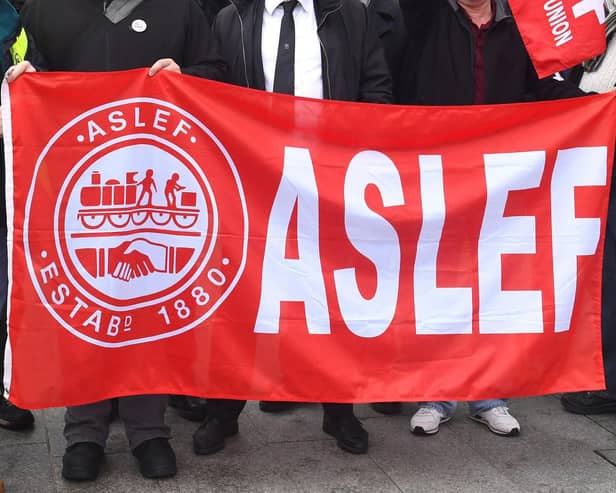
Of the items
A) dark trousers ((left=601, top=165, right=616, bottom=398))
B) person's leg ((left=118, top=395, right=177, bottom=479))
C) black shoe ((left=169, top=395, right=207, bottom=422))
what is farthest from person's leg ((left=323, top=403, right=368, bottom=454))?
dark trousers ((left=601, top=165, right=616, bottom=398))

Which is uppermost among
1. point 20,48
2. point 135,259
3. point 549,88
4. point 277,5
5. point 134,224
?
point 277,5

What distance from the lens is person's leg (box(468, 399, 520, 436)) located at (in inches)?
169

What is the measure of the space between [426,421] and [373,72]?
59.1 inches

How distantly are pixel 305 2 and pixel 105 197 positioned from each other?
116 cm

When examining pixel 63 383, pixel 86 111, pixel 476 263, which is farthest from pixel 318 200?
pixel 63 383

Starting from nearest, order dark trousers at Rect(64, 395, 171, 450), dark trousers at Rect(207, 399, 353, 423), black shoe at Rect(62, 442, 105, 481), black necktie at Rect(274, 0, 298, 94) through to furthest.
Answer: black shoe at Rect(62, 442, 105, 481) → dark trousers at Rect(64, 395, 171, 450) → black necktie at Rect(274, 0, 298, 94) → dark trousers at Rect(207, 399, 353, 423)

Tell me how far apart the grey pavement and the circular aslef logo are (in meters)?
0.60

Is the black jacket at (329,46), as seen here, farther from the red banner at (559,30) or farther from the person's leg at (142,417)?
the person's leg at (142,417)

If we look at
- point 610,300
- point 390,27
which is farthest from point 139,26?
point 610,300

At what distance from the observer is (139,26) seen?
3.77 m

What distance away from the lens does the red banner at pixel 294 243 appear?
3.57 meters

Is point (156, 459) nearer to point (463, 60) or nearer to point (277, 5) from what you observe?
point (277, 5)

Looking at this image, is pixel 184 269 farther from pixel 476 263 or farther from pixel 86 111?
pixel 476 263

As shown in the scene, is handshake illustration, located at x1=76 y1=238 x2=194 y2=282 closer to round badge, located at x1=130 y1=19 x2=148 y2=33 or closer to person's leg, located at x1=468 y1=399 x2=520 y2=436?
round badge, located at x1=130 y1=19 x2=148 y2=33
